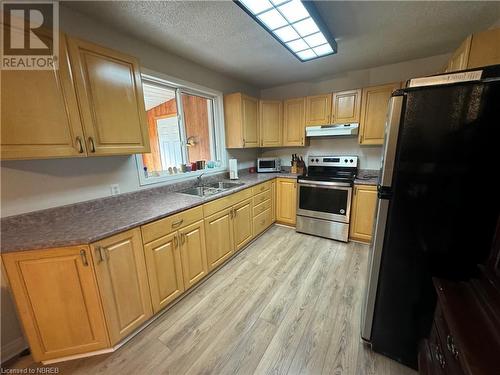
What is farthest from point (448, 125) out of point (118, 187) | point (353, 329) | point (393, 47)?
point (118, 187)

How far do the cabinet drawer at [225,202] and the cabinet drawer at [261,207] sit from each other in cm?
29

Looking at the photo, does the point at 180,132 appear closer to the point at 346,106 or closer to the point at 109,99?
the point at 109,99

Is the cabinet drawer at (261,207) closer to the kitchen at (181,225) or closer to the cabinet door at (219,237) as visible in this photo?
Answer: the kitchen at (181,225)

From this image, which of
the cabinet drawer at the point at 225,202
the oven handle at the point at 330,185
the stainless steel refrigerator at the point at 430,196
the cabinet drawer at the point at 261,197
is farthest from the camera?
the cabinet drawer at the point at 261,197

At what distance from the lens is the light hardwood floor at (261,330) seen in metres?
1.36

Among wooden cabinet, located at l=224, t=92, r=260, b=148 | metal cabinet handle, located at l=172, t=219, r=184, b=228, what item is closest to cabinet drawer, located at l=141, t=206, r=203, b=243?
metal cabinet handle, located at l=172, t=219, r=184, b=228

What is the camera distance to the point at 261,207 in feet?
10.2

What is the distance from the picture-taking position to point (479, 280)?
0.96 metres

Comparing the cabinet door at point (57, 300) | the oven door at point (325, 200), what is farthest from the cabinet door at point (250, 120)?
the cabinet door at point (57, 300)

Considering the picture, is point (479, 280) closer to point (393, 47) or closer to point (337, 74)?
point (393, 47)

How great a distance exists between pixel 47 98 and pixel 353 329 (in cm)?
273

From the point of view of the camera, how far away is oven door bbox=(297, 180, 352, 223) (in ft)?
9.33

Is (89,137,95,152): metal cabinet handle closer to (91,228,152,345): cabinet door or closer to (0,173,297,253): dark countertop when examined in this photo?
(0,173,297,253): dark countertop

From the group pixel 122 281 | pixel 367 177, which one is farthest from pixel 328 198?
pixel 122 281
